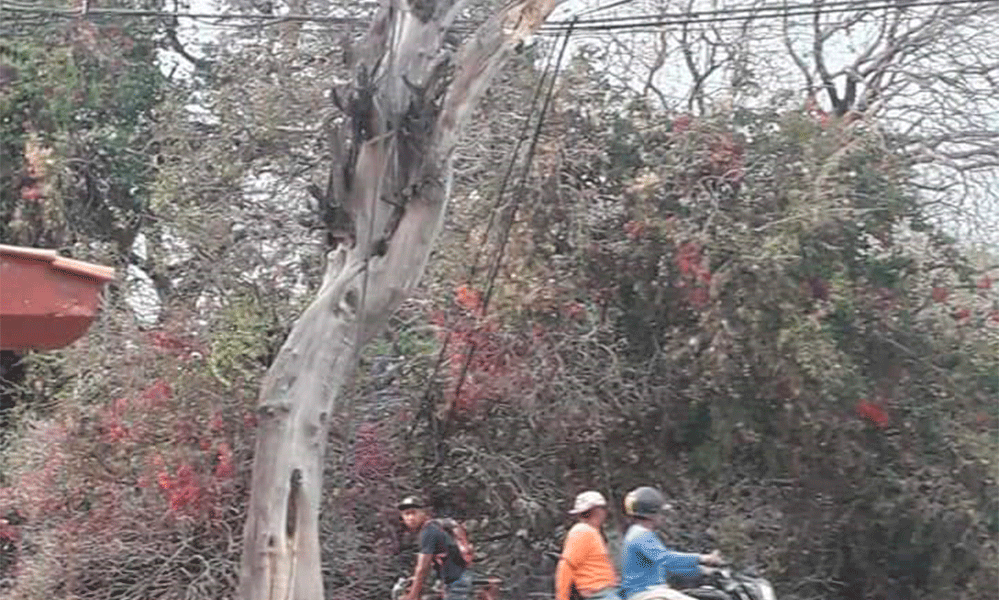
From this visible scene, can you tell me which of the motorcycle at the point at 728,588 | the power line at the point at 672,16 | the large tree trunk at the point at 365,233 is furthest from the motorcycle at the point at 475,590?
the power line at the point at 672,16

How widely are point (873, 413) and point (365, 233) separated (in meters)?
5.32

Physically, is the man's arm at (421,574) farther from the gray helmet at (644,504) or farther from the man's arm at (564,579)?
the gray helmet at (644,504)

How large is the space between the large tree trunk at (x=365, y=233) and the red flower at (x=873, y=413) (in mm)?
4543

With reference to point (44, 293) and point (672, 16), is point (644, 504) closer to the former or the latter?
point (44, 293)

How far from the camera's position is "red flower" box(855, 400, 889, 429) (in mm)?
14125

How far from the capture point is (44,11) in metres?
16.5

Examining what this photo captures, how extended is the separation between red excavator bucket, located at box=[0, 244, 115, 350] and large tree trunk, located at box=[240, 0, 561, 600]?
Answer: 829 centimetres

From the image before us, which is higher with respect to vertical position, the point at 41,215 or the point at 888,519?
the point at 41,215

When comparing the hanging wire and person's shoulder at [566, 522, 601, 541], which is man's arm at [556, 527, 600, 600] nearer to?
person's shoulder at [566, 522, 601, 541]

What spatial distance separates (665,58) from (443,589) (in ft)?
23.2

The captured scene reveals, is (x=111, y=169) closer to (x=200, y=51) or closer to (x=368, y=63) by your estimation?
(x=200, y=51)

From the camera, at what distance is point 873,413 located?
14.2 m

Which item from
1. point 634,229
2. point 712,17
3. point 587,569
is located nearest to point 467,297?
point 634,229

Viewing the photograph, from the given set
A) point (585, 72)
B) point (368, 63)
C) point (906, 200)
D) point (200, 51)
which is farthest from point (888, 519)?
point (200, 51)
